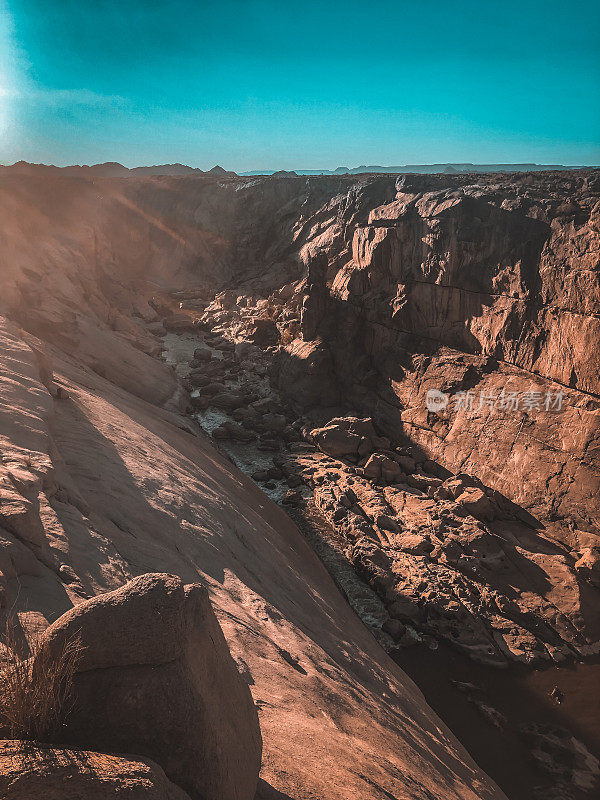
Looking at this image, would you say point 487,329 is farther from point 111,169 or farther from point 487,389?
point 111,169

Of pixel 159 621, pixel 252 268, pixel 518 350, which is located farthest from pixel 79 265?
pixel 159 621

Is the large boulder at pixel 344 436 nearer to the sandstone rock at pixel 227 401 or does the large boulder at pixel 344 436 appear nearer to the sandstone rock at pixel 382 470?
the sandstone rock at pixel 382 470

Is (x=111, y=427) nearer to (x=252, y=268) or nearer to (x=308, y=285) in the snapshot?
(x=308, y=285)

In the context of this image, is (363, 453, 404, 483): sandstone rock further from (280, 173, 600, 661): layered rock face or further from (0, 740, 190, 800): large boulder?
(0, 740, 190, 800): large boulder

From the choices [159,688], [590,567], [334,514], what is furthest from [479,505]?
[159,688]

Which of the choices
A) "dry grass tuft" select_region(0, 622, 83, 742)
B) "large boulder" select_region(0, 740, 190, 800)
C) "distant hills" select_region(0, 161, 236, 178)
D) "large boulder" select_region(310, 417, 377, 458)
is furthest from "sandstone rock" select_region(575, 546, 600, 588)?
"distant hills" select_region(0, 161, 236, 178)

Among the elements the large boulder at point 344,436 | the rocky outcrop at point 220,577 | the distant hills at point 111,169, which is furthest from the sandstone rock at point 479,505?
the distant hills at point 111,169
